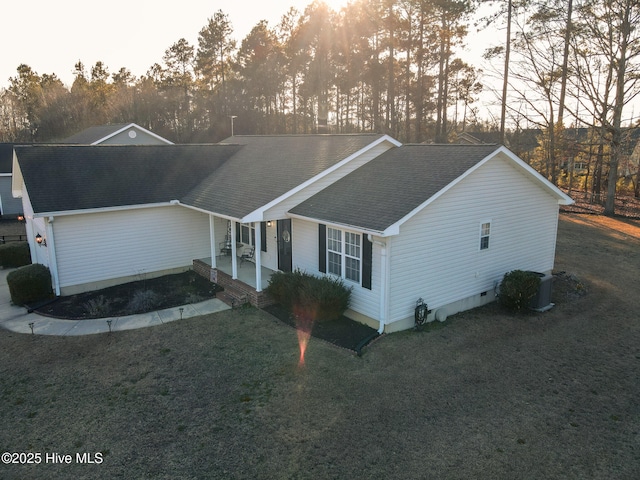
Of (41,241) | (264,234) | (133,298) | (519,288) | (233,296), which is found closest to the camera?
(519,288)

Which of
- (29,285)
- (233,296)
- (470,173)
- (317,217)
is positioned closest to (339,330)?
(317,217)

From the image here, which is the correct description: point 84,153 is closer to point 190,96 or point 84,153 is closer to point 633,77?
point 633,77

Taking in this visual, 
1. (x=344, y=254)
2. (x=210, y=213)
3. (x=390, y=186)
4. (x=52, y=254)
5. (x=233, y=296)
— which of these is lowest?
(x=233, y=296)

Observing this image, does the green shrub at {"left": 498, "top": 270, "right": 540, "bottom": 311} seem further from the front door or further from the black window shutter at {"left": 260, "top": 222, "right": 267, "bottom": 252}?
the black window shutter at {"left": 260, "top": 222, "right": 267, "bottom": 252}

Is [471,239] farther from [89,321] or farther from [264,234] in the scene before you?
[89,321]

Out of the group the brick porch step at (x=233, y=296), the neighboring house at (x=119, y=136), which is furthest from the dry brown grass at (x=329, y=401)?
the neighboring house at (x=119, y=136)

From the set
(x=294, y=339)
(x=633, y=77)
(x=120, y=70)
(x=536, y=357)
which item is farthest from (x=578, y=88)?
(x=120, y=70)

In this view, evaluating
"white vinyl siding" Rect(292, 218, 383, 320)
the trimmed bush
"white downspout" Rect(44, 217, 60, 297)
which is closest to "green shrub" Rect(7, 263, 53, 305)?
"white downspout" Rect(44, 217, 60, 297)
